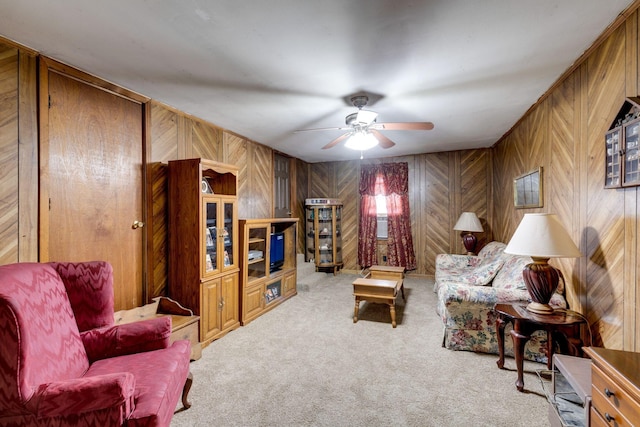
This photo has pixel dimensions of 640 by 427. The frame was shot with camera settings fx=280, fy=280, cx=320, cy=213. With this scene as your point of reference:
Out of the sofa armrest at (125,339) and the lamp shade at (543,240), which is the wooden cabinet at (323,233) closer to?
the lamp shade at (543,240)

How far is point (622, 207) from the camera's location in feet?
5.75

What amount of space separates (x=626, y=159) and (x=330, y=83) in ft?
6.78

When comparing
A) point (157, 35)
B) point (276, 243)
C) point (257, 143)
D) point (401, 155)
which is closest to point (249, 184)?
point (257, 143)

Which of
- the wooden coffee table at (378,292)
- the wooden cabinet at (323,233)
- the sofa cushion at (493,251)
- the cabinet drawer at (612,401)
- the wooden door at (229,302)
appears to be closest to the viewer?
the cabinet drawer at (612,401)

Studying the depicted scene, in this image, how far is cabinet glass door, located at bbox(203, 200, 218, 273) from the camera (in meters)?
2.95

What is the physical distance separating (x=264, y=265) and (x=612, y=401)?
11.3 feet

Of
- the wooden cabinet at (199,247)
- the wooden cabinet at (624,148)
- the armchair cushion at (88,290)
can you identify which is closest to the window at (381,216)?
the wooden cabinet at (199,247)

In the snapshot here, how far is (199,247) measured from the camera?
282 centimetres

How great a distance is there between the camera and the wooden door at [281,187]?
5.20m

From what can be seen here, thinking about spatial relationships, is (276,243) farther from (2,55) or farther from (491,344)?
(2,55)

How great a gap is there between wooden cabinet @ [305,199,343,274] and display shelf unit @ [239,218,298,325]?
3.86ft

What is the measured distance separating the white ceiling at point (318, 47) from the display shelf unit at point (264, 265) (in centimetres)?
160

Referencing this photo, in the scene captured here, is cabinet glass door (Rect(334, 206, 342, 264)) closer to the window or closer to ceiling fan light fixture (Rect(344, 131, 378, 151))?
the window

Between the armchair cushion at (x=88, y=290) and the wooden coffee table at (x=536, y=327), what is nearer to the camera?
the armchair cushion at (x=88, y=290)
